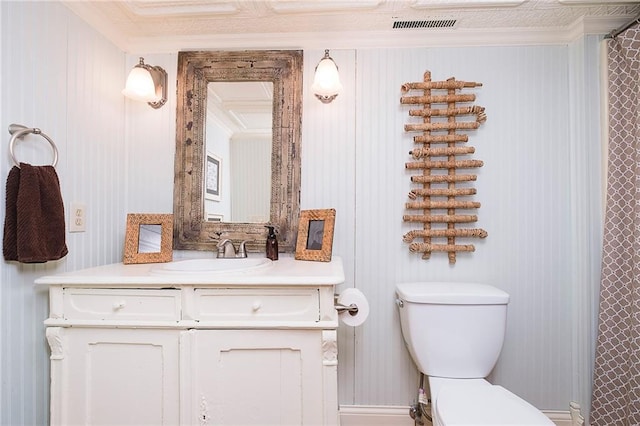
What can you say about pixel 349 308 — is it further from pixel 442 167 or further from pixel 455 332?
pixel 442 167

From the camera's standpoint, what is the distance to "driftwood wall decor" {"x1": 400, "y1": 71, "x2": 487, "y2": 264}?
1530 mm

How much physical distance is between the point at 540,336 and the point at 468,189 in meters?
0.82

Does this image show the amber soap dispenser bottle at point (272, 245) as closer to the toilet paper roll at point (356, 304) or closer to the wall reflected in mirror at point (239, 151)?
the wall reflected in mirror at point (239, 151)

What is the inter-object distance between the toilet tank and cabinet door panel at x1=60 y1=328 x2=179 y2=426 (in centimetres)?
99

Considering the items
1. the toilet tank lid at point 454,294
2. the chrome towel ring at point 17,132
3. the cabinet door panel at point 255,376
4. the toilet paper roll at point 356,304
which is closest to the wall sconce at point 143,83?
the chrome towel ring at point 17,132

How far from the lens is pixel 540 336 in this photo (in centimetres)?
156

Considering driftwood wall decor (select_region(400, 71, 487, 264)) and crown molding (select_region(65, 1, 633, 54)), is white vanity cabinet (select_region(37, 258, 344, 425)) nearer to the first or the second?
driftwood wall decor (select_region(400, 71, 487, 264))

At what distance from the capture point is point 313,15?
4.82 feet

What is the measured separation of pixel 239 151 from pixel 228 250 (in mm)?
505

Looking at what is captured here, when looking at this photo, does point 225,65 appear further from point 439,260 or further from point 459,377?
point 459,377

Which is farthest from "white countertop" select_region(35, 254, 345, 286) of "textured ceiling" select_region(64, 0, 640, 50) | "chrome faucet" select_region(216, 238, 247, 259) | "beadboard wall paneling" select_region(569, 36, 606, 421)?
"beadboard wall paneling" select_region(569, 36, 606, 421)

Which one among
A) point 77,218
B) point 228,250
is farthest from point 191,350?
point 77,218

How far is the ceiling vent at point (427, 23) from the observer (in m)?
1.50

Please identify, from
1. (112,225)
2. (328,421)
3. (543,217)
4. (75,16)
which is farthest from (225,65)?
(543,217)
